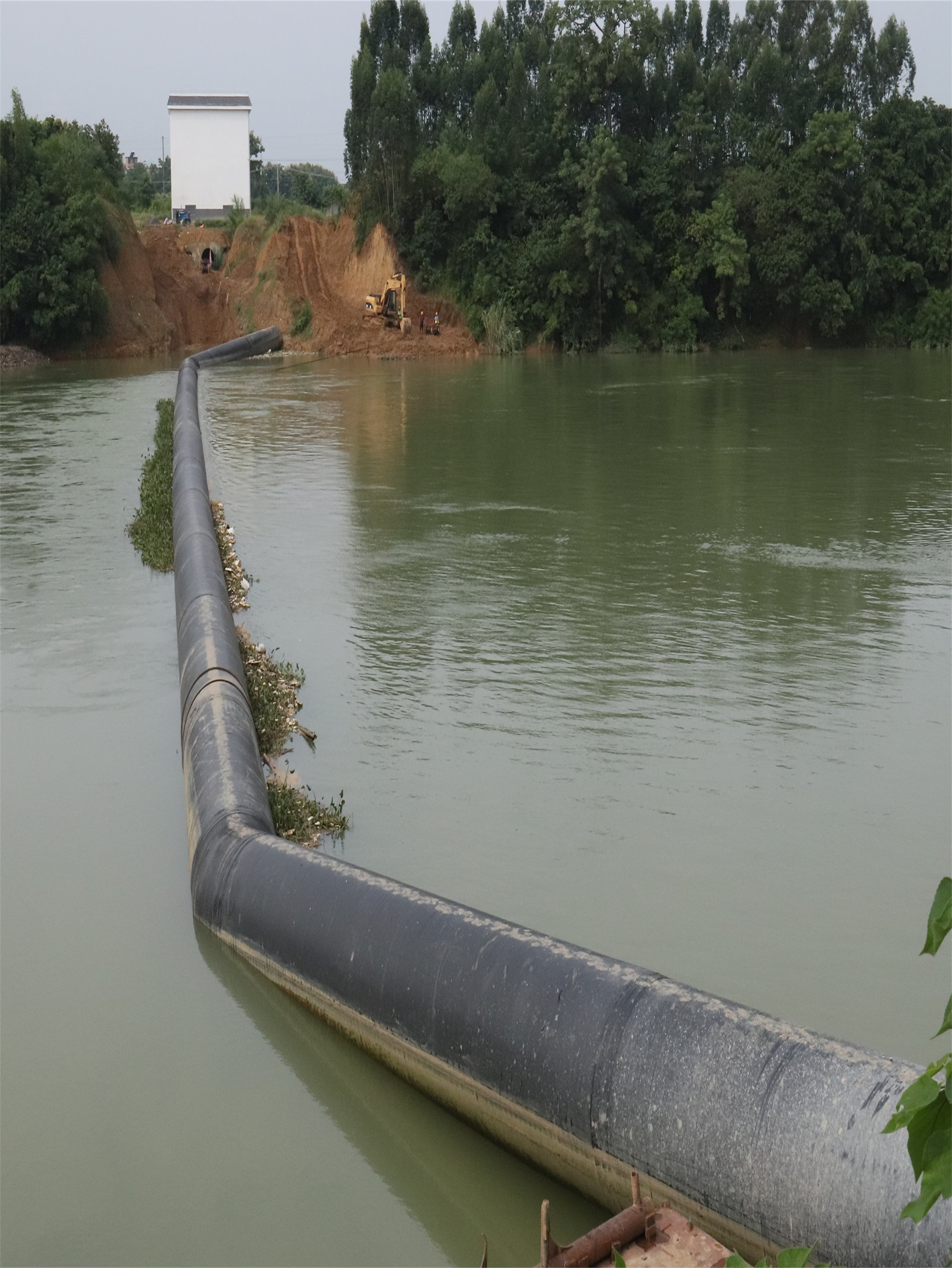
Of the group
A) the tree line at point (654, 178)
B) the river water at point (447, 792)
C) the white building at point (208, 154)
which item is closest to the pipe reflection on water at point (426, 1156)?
the river water at point (447, 792)

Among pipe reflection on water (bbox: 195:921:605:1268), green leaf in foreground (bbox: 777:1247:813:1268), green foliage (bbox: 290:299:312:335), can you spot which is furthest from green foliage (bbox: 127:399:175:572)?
green foliage (bbox: 290:299:312:335)

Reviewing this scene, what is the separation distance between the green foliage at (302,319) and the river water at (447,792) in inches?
977

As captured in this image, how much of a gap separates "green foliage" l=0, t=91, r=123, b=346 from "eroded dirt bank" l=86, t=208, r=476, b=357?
4.00 ft

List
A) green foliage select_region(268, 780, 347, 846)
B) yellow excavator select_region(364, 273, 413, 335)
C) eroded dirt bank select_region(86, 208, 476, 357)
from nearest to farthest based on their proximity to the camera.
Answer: green foliage select_region(268, 780, 347, 846), eroded dirt bank select_region(86, 208, 476, 357), yellow excavator select_region(364, 273, 413, 335)

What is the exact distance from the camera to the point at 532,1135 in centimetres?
353

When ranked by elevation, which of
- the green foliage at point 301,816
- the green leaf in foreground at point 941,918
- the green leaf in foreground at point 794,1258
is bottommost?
the green foliage at point 301,816

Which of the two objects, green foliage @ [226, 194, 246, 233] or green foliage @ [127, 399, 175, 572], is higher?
green foliage @ [226, 194, 246, 233]

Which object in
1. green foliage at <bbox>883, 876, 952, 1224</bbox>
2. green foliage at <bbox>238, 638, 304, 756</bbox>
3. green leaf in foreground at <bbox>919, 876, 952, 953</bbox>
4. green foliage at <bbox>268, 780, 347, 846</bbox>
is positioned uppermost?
green leaf in foreground at <bbox>919, 876, 952, 953</bbox>

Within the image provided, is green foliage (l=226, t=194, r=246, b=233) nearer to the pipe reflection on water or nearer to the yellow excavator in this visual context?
the yellow excavator

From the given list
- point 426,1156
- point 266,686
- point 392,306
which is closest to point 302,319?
point 392,306

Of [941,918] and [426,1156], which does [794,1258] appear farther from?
[426,1156]

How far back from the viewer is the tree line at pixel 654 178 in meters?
40.5

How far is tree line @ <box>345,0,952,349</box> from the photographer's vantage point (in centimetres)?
4047

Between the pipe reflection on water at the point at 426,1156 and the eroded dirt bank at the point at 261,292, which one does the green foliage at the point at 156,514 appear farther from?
the eroded dirt bank at the point at 261,292
